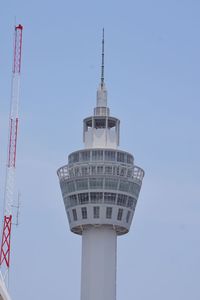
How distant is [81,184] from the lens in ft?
506

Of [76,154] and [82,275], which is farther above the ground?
[76,154]

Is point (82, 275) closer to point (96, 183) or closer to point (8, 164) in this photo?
point (96, 183)

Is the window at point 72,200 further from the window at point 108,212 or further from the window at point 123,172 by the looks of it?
the window at point 123,172

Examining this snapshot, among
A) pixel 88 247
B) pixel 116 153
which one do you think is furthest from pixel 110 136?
pixel 88 247

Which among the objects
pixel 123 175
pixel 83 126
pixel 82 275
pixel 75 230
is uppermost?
pixel 83 126

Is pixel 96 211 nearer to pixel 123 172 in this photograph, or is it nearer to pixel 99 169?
pixel 99 169

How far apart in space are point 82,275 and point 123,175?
69.5 ft

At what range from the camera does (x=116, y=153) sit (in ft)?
514

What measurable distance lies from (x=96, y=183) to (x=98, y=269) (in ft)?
55.8

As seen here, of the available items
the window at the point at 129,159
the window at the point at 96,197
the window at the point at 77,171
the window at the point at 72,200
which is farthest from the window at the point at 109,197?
the window at the point at 129,159

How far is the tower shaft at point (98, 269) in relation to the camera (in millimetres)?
146500

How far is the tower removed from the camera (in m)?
148

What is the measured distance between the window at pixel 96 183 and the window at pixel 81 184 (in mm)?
1165

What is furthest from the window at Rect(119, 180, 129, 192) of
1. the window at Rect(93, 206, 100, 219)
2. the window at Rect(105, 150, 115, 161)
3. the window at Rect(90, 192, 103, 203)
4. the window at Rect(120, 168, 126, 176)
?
the window at Rect(93, 206, 100, 219)
